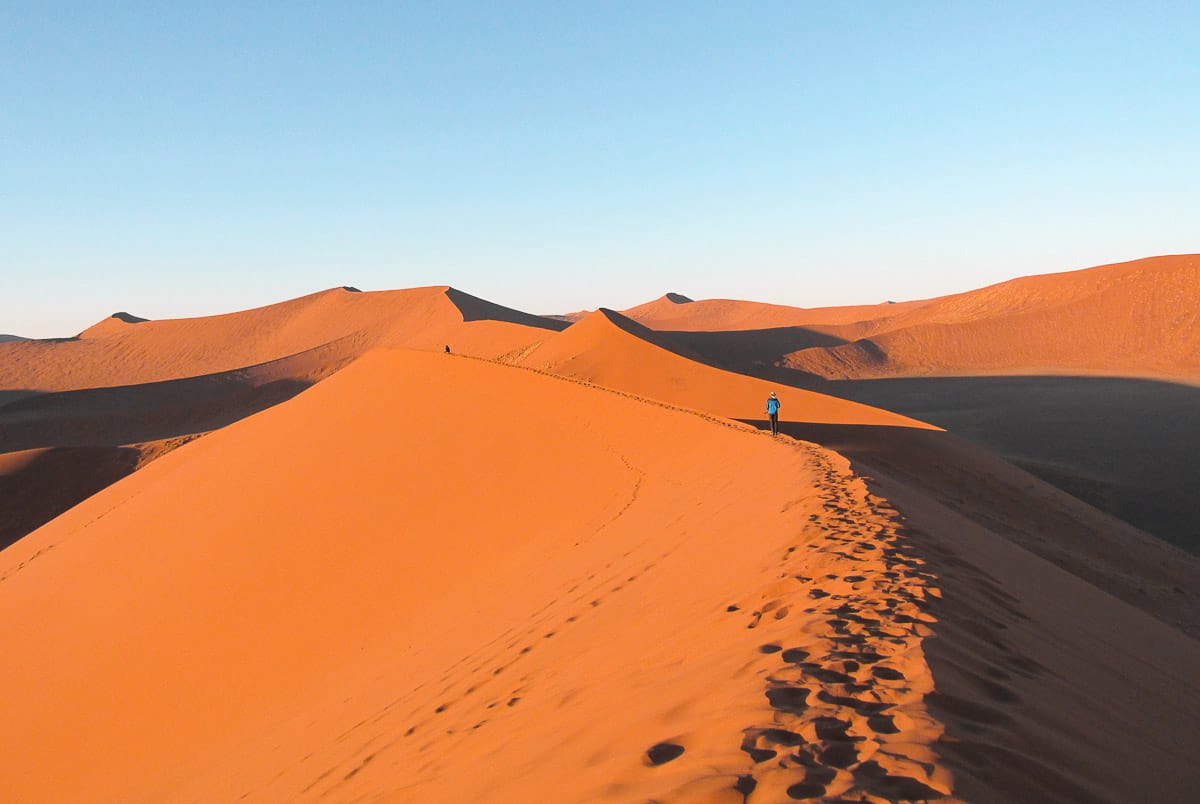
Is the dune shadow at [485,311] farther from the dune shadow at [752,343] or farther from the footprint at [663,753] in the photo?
the footprint at [663,753]

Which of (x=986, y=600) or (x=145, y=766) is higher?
(x=986, y=600)

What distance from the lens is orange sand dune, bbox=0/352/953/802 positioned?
9.52ft

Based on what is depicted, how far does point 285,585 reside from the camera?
933cm

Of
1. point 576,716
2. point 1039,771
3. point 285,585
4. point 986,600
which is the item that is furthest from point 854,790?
point 285,585

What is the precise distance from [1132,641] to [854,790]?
4.02 metres

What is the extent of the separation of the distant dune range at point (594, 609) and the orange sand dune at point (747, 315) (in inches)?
3255

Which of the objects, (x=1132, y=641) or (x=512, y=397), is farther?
(x=512, y=397)

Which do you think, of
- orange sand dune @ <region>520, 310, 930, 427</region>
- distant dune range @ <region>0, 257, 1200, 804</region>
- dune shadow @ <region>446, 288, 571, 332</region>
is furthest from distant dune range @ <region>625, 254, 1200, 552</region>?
dune shadow @ <region>446, 288, 571, 332</region>

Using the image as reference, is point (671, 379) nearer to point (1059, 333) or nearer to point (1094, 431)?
point (1094, 431)

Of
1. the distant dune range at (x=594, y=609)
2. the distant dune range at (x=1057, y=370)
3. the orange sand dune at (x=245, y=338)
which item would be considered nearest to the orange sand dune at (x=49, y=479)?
the distant dune range at (x=594, y=609)

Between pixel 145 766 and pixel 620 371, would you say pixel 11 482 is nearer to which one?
pixel 620 371

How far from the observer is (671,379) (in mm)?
22453

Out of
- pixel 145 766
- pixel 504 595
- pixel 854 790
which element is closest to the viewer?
pixel 854 790

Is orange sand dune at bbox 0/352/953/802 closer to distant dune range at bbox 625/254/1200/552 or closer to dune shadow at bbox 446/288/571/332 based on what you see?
distant dune range at bbox 625/254/1200/552
